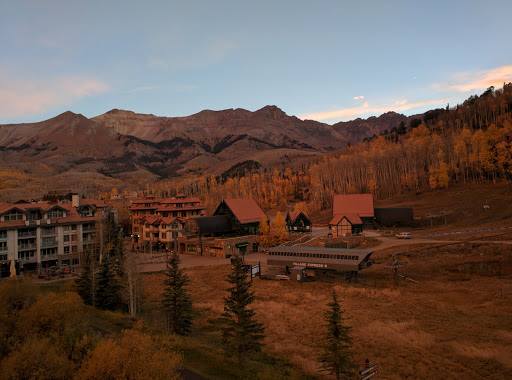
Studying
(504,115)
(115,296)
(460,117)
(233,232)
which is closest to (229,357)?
(115,296)

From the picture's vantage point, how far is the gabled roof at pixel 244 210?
78.2m

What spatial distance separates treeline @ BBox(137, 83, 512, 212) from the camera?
339 ft

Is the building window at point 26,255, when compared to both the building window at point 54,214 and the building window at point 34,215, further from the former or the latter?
the building window at point 54,214

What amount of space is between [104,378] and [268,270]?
4540cm

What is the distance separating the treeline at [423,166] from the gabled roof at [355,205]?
97.7 feet

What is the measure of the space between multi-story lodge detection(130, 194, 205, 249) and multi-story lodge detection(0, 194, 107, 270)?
50.3 feet

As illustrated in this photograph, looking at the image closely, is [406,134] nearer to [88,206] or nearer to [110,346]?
[88,206]

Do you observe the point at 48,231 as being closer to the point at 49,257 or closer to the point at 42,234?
the point at 42,234

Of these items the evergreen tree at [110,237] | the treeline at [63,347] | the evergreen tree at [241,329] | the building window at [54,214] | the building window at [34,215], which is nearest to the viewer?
the treeline at [63,347]

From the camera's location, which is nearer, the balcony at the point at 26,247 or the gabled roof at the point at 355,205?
the balcony at the point at 26,247

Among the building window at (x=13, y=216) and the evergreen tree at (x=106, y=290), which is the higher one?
the building window at (x=13, y=216)

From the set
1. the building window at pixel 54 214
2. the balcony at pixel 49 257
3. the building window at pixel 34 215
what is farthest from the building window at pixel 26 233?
the balcony at pixel 49 257

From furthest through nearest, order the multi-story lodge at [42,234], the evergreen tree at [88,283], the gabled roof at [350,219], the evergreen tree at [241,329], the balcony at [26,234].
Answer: the gabled roof at [350,219], the balcony at [26,234], the multi-story lodge at [42,234], the evergreen tree at [88,283], the evergreen tree at [241,329]

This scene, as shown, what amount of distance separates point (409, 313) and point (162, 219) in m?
59.9
